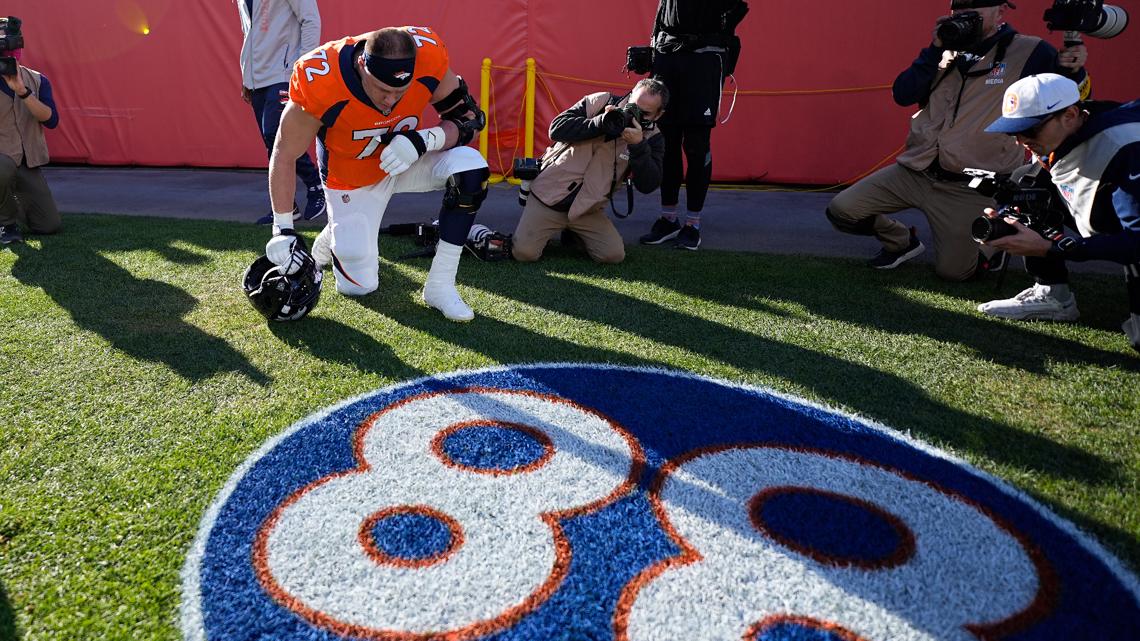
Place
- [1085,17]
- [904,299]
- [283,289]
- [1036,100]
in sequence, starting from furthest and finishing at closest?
[904,299] → [1085,17] → [283,289] → [1036,100]

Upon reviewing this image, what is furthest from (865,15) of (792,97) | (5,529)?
(5,529)

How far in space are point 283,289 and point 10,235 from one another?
10.5 ft

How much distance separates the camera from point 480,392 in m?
2.92

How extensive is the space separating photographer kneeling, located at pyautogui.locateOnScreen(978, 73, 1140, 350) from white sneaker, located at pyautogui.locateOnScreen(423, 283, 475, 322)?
256cm

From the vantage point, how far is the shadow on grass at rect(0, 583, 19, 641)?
1671 mm

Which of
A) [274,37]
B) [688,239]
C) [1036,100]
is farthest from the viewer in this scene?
[274,37]

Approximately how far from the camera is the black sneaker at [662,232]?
5.55 metres

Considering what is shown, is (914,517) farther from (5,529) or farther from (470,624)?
(5,529)

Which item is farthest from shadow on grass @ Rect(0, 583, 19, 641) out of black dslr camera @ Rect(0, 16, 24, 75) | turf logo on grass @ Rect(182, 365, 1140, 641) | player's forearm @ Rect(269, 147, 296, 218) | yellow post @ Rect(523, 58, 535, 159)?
yellow post @ Rect(523, 58, 535, 159)

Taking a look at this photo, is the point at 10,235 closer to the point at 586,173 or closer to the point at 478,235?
the point at 478,235

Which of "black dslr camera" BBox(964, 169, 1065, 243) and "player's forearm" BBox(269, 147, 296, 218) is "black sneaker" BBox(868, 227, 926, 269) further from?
"player's forearm" BBox(269, 147, 296, 218)

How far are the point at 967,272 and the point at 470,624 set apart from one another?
13.0 ft

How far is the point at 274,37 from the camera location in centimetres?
570

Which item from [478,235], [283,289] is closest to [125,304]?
[283,289]
